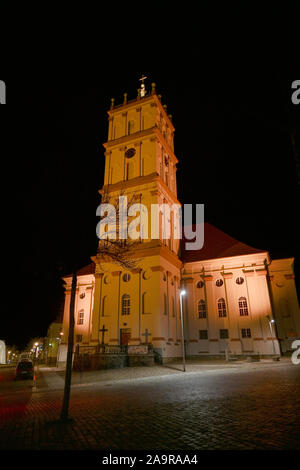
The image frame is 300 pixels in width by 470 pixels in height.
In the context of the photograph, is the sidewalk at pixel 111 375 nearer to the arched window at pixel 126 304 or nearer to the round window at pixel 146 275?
the arched window at pixel 126 304

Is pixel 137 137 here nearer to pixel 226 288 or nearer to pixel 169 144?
pixel 169 144

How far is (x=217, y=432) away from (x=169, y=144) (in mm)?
44577

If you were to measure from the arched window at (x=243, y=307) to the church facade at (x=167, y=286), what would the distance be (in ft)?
0.41

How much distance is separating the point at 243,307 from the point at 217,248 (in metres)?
9.13

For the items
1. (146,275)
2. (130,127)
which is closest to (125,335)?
(146,275)

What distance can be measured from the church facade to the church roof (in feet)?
0.46

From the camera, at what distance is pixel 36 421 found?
291 inches

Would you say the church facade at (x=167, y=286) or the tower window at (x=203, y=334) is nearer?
the church facade at (x=167, y=286)

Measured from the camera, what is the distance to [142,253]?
34.3 m

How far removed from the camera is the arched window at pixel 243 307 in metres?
36.9

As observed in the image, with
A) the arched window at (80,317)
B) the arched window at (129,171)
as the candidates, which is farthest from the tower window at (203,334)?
the arched window at (129,171)

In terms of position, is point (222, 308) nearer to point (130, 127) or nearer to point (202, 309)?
point (202, 309)

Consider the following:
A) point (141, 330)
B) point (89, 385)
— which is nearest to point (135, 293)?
point (141, 330)

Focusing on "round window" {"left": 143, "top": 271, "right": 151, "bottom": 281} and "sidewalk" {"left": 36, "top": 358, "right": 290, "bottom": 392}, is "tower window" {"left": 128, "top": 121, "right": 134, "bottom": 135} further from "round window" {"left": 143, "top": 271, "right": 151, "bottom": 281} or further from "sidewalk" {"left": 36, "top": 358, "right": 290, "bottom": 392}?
"sidewalk" {"left": 36, "top": 358, "right": 290, "bottom": 392}
